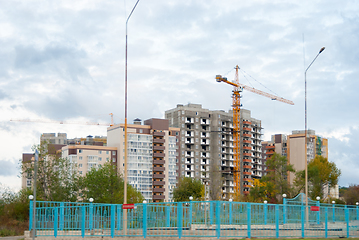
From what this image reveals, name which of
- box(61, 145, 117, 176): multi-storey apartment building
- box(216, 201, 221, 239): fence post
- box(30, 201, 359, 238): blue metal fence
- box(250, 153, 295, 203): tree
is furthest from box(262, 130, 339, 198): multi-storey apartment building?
box(216, 201, 221, 239): fence post

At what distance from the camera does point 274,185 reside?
292 feet

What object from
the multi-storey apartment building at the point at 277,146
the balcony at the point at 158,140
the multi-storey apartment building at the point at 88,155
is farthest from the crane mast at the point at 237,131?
the multi-storey apartment building at the point at 88,155

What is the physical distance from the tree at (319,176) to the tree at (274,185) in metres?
2.82

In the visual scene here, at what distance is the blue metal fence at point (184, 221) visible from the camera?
1055 inches

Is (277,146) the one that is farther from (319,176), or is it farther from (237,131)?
(319,176)

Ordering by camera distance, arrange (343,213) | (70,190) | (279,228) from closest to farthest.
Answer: (279,228) → (343,213) → (70,190)

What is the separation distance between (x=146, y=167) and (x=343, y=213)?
99322 millimetres

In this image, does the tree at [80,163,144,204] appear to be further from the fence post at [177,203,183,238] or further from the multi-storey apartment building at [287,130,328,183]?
the multi-storey apartment building at [287,130,328,183]

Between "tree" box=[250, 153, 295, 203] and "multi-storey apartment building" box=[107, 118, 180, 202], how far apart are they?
145 ft

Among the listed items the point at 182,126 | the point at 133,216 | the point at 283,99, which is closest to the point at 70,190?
the point at 133,216

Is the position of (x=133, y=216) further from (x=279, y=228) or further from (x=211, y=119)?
(x=211, y=119)

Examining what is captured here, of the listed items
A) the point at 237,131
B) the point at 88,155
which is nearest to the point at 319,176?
the point at 237,131

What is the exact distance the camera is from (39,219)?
30.7m

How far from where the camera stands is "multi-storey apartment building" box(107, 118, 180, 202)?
425 ft
